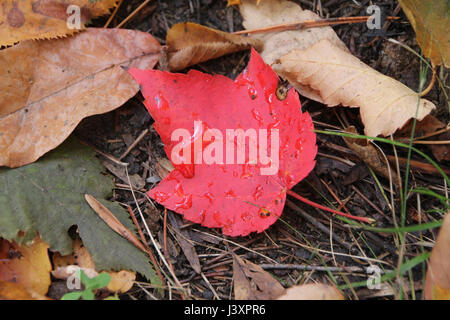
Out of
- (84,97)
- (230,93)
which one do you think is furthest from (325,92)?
(84,97)

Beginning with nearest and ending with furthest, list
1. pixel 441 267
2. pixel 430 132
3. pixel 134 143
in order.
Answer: pixel 441 267 < pixel 430 132 < pixel 134 143

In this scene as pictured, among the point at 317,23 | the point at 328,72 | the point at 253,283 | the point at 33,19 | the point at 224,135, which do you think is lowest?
the point at 253,283

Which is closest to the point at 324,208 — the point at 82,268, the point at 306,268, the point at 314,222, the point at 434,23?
the point at 314,222

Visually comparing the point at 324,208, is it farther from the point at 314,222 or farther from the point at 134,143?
the point at 134,143

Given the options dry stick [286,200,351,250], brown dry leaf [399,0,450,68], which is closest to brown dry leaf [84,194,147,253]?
dry stick [286,200,351,250]
